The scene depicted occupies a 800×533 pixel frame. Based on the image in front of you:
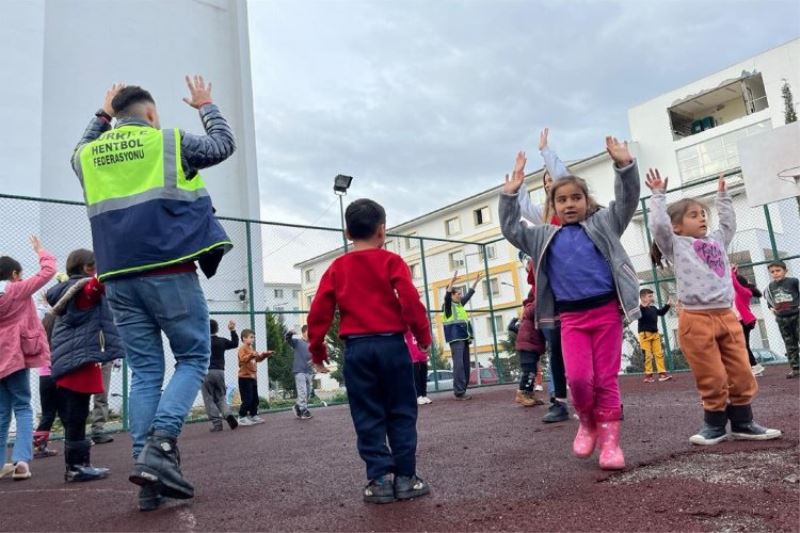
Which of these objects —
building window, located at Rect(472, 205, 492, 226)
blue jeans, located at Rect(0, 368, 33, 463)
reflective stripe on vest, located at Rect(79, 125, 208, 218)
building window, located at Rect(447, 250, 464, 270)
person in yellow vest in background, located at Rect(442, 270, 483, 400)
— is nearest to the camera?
reflective stripe on vest, located at Rect(79, 125, 208, 218)

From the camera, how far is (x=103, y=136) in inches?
124

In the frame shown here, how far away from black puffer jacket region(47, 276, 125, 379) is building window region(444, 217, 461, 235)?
137 ft

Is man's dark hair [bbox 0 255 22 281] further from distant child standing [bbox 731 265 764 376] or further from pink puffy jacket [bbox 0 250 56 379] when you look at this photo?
distant child standing [bbox 731 265 764 376]

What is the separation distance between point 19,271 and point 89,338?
1098 millimetres

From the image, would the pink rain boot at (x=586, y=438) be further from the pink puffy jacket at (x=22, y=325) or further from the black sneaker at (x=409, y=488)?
the pink puffy jacket at (x=22, y=325)

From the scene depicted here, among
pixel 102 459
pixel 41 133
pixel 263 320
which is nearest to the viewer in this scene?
pixel 102 459

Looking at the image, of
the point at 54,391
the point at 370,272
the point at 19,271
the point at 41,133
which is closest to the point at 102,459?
the point at 54,391

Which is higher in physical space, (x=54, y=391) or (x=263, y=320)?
(x=263, y=320)

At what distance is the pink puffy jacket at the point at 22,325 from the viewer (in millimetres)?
4312

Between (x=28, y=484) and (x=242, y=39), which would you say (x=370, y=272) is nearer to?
(x=28, y=484)

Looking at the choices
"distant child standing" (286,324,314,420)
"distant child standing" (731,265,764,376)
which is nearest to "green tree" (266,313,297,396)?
"distant child standing" (286,324,314,420)

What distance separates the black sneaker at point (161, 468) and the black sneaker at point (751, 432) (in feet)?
9.43

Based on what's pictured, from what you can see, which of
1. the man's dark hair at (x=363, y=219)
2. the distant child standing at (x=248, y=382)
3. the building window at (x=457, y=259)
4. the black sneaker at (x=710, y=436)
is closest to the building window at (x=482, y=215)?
the building window at (x=457, y=259)

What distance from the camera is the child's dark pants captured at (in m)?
2.78
